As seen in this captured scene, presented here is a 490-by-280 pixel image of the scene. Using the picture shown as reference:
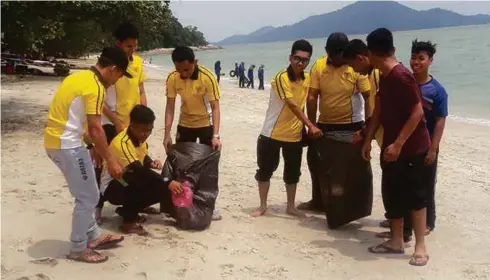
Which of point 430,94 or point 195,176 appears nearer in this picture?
point 430,94

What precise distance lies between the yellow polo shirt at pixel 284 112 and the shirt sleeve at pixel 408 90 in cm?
121

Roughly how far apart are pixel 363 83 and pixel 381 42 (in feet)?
2.98

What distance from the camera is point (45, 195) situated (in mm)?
5637

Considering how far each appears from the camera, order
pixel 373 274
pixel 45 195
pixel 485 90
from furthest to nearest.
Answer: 1. pixel 485 90
2. pixel 45 195
3. pixel 373 274

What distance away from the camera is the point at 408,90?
4.03 metres

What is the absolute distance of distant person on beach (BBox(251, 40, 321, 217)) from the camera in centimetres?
498

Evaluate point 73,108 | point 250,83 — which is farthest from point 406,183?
point 250,83

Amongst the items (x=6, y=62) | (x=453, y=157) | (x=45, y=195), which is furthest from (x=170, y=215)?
(x=6, y=62)

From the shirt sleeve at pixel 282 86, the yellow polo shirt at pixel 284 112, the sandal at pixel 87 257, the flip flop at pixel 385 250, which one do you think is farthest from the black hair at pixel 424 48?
the sandal at pixel 87 257

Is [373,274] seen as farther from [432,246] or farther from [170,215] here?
[170,215]

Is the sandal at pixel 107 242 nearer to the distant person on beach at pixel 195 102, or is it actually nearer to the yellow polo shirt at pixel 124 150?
the yellow polo shirt at pixel 124 150

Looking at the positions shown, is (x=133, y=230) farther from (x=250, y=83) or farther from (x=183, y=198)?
(x=250, y=83)

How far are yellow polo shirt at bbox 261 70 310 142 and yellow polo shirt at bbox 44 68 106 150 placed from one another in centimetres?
183

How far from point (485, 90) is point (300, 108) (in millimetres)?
23346
